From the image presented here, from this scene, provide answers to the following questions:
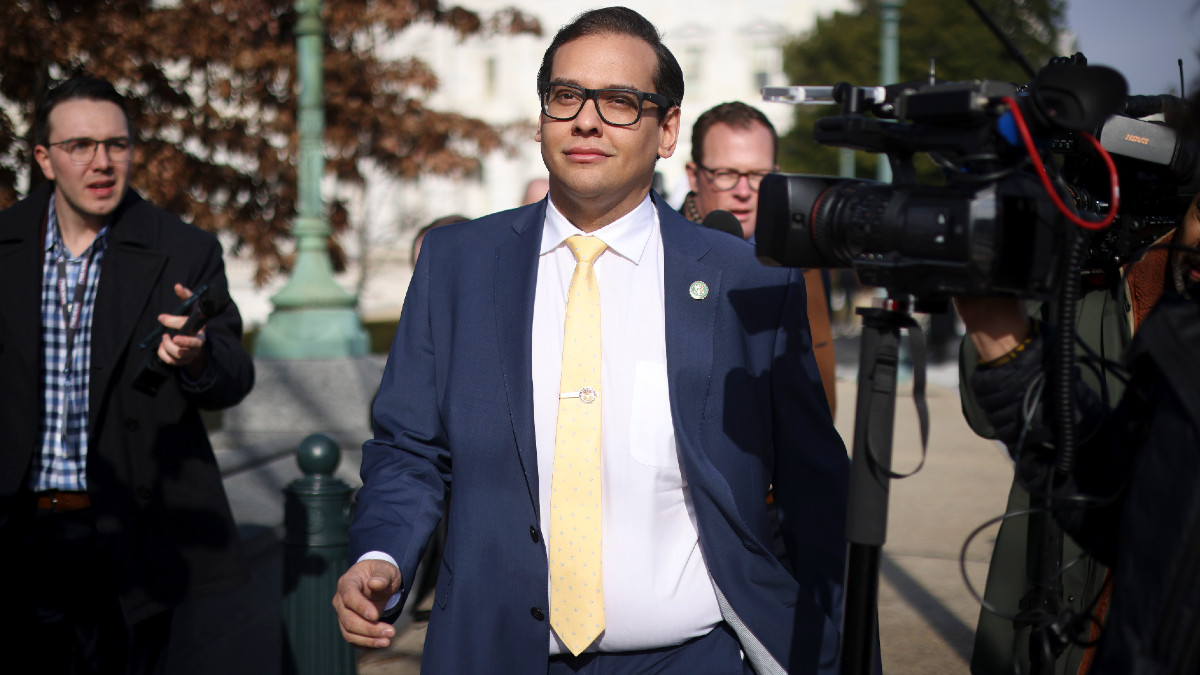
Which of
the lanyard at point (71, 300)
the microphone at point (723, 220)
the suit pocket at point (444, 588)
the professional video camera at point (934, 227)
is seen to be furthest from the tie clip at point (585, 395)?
the lanyard at point (71, 300)

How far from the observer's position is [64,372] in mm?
3592

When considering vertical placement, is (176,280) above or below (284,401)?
above

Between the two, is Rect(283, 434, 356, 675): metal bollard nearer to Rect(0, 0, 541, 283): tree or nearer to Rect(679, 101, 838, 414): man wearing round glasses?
Rect(679, 101, 838, 414): man wearing round glasses

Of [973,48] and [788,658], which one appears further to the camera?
[973,48]

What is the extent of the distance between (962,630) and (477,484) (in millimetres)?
3837

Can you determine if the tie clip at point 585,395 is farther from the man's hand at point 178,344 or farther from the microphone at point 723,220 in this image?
the man's hand at point 178,344

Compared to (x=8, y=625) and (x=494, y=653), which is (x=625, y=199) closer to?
(x=494, y=653)

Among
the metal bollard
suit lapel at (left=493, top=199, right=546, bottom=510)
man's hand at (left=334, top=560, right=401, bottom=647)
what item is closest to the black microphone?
the metal bollard

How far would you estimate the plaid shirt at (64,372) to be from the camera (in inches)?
138

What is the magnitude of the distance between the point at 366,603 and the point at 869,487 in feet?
3.14

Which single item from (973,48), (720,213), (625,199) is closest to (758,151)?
(720,213)

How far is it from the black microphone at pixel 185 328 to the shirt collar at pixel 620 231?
1172mm

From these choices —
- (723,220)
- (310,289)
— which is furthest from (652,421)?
(310,289)

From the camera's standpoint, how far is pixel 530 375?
7.93ft
